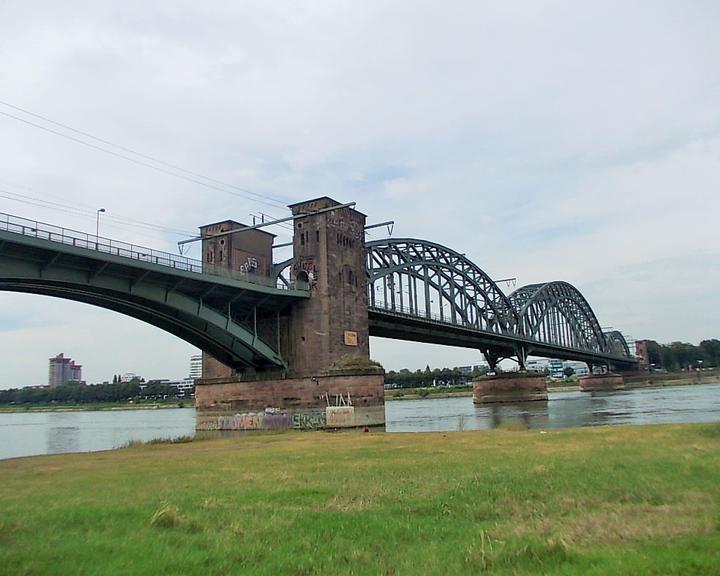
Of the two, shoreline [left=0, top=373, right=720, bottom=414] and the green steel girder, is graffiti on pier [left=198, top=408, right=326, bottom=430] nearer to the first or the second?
the green steel girder

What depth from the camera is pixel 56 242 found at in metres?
41.7

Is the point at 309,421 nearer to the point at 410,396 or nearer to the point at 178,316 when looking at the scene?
Result: the point at 178,316

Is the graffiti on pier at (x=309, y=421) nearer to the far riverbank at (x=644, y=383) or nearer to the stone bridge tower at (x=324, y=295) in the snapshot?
the stone bridge tower at (x=324, y=295)

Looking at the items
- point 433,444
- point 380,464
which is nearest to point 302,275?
point 433,444

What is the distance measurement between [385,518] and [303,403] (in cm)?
5105

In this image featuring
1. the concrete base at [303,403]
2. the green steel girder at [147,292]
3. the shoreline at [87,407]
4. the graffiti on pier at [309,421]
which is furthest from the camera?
the shoreline at [87,407]

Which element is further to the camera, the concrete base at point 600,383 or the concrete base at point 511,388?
the concrete base at point 600,383

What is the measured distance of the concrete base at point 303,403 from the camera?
57.0 metres

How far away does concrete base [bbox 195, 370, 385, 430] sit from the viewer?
57031 millimetres

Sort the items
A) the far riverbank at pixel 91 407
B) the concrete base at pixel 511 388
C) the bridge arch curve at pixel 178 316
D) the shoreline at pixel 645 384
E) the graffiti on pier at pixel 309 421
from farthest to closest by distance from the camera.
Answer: the far riverbank at pixel 91 407, the shoreline at pixel 645 384, the concrete base at pixel 511 388, the graffiti on pier at pixel 309 421, the bridge arch curve at pixel 178 316

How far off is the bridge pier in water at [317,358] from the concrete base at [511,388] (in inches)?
2217

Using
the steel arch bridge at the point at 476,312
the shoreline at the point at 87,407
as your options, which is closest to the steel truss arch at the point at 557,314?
the steel arch bridge at the point at 476,312

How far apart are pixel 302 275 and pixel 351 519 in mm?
54901

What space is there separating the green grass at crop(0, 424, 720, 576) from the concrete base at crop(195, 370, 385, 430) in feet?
124
